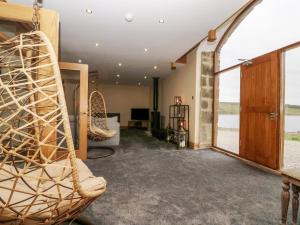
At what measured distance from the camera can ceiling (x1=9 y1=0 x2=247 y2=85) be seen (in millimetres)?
2797

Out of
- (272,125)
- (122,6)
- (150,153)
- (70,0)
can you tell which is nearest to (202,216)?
(272,125)

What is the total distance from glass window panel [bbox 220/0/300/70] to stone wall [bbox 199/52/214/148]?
526mm

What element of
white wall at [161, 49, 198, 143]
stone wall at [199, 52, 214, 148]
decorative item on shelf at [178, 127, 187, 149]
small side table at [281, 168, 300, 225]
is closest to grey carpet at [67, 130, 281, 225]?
small side table at [281, 168, 300, 225]

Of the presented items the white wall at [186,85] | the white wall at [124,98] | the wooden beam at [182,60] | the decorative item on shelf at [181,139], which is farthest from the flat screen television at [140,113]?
the decorative item on shelf at [181,139]

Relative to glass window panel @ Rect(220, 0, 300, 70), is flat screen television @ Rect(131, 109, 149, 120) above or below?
below

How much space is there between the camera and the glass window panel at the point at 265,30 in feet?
9.61

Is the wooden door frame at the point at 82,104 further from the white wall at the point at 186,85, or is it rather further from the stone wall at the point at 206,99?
the stone wall at the point at 206,99

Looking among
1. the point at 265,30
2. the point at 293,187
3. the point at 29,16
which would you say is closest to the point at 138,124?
the point at 265,30

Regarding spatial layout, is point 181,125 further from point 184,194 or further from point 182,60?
point 184,194

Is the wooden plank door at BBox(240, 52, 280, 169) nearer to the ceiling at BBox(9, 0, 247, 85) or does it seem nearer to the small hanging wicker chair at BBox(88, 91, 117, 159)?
the ceiling at BBox(9, 0, 247, 85)

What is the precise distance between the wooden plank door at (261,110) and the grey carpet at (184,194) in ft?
1.15

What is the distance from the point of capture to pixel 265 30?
11.6 feet

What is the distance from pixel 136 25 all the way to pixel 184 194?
2831 millimetres

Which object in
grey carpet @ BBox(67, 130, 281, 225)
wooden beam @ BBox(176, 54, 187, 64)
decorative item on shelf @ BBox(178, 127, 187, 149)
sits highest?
wooden beam @ BBox(176, 54, 187, 64)
